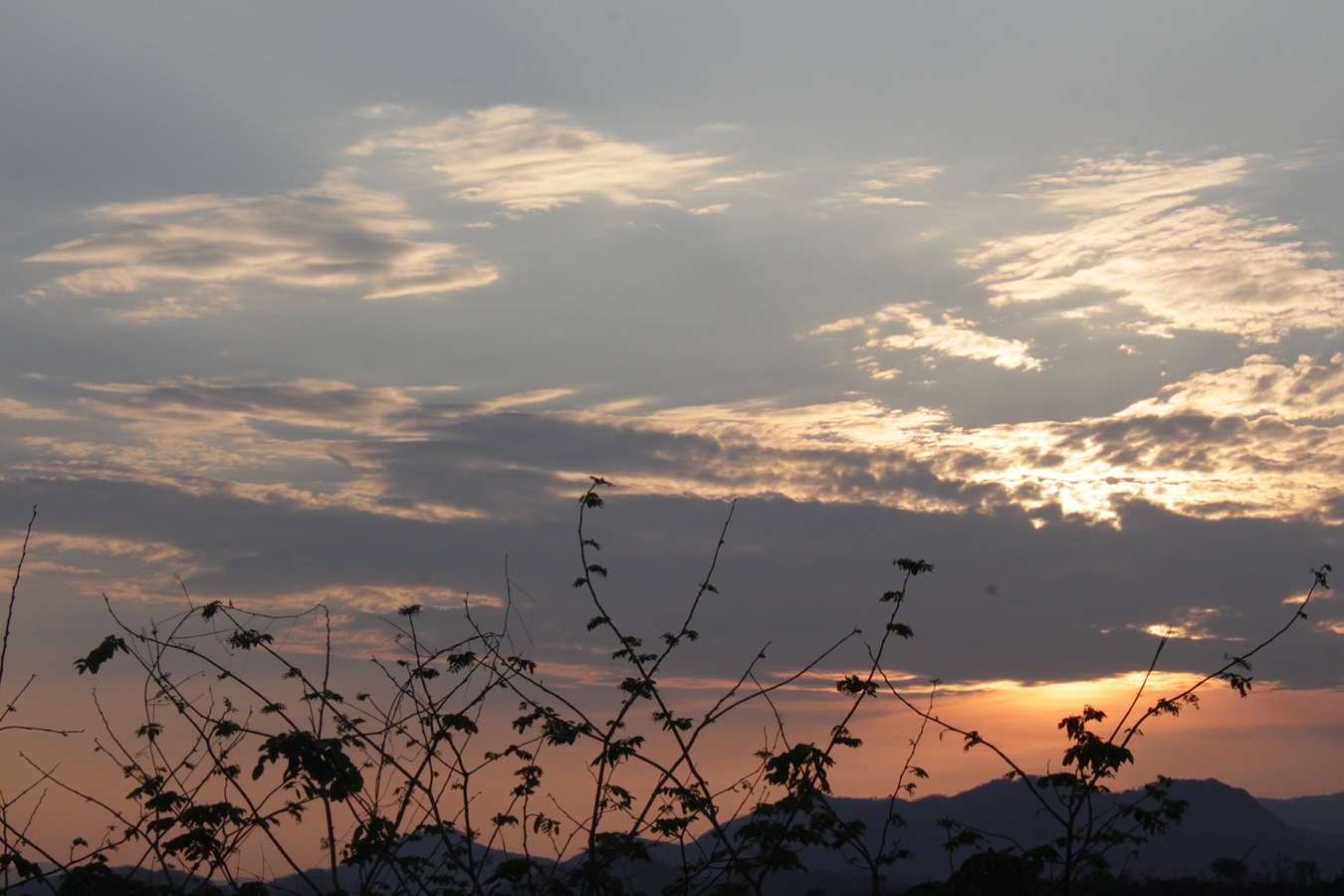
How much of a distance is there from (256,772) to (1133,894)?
73757 mm

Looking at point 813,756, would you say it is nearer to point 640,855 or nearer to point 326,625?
point 640,855

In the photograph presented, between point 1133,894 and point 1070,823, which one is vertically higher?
point 1070,823

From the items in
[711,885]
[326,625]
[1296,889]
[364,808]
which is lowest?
[1296,889]

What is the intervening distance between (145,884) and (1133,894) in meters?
70.3

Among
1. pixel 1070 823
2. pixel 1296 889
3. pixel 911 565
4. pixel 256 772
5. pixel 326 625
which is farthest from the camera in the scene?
pixel 1296 889

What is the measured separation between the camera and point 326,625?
15.6 m

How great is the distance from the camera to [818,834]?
17156 millimetres

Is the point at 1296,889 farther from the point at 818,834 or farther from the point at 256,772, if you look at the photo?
the point at 256,772

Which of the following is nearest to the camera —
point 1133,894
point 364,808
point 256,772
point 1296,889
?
point 256,772

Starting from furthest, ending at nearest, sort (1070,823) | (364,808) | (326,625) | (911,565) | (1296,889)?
(1296,889)
(911,565)
(326,625)
(364,808)
(1070,823)

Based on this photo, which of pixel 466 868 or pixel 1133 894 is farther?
pixel 1133 894

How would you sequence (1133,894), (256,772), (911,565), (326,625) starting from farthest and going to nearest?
(1133,894) → (911,565) → (326,625) → (256,772)

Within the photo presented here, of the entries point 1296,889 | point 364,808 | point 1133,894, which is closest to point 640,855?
point 364,808

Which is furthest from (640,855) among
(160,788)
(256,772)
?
(256,772)
